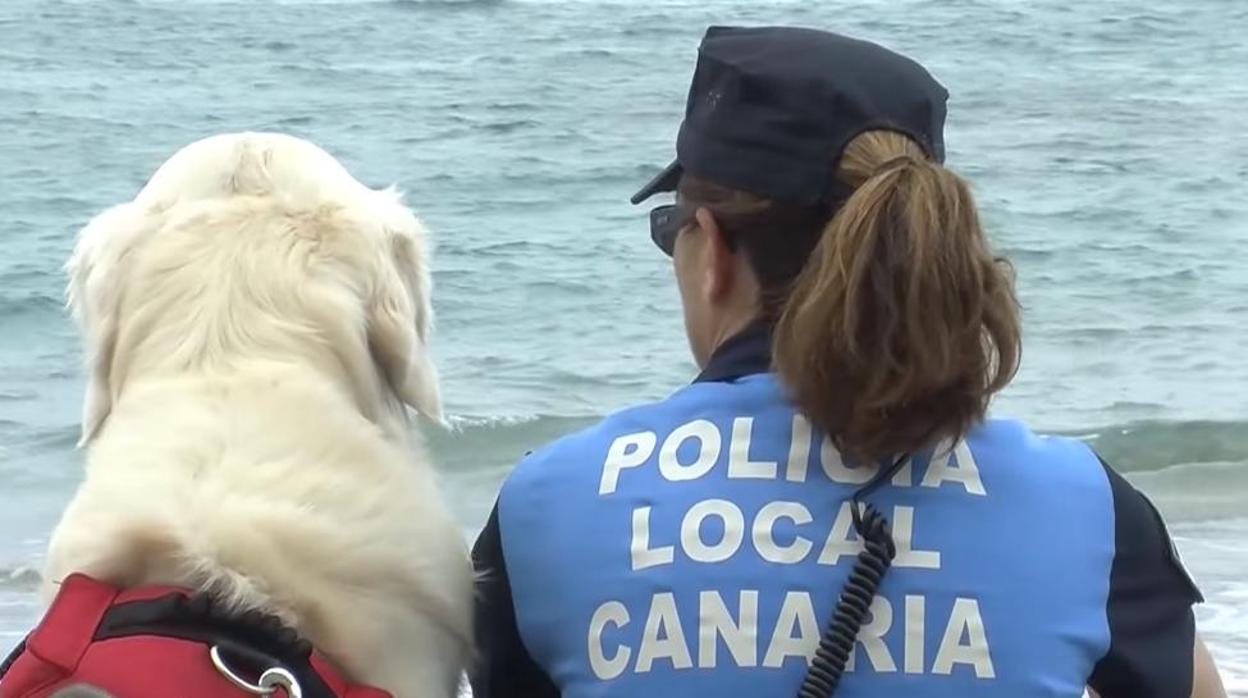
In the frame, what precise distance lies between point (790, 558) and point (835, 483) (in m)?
0.10

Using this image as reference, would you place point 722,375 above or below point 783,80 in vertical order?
below

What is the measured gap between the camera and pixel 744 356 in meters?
2.39

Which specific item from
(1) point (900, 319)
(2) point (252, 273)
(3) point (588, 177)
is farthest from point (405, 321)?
(3) point (588, 177)

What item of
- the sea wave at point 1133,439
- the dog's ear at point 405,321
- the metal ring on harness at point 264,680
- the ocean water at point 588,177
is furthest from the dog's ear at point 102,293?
the sea wave at point 1133,439

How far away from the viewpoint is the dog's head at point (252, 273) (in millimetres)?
2689

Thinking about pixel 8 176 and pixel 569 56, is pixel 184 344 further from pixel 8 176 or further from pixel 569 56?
pixel 569 56

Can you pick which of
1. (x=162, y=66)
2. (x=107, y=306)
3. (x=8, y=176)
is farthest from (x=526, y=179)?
(x=107, y=306)

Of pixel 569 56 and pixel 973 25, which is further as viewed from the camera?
pixel 973 25

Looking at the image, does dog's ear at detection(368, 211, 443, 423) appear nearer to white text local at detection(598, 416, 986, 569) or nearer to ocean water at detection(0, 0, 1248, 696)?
white text local at detection(598, 416, 986, 569)

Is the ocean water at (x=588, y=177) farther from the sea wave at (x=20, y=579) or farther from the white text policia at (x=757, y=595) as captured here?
the white text policia at (x=757, y=595)

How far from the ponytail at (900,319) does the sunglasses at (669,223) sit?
284mm

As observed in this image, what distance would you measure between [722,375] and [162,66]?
68.4 feet

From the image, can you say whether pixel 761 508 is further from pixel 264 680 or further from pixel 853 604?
pixel 264 680

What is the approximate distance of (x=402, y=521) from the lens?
2.60 m
